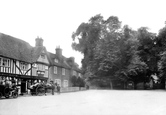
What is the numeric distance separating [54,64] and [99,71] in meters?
8.77

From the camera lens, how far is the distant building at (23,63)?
24.7 meters

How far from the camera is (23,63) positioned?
29031 mm

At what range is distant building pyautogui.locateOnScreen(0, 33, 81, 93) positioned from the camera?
80.9 ft

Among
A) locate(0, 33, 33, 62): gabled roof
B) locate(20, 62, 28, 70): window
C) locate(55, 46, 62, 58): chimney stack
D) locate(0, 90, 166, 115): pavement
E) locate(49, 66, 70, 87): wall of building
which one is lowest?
locate(0, 90, 166, 115): pavement

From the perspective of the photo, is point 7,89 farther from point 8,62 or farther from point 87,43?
point 87,43

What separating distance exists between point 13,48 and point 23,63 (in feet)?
7.78

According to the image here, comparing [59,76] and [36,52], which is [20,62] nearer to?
[36,52]

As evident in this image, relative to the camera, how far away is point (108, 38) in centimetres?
4166

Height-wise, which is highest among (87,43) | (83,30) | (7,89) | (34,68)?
(83,30)

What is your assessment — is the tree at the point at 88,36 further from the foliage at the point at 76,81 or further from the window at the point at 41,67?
the window at the point at 41,67

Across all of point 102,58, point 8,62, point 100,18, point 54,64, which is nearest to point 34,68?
Answer: point 8,62

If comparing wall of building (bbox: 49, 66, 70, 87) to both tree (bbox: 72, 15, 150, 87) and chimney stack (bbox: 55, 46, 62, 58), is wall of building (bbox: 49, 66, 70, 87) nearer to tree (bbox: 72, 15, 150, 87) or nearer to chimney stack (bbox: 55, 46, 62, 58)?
chimney stack (bbox: 55, 46, 62, 58)

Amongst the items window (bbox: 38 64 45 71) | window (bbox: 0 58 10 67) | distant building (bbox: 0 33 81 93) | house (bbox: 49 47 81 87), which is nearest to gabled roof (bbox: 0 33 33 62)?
distant building (bbox: 0 33 81 93)

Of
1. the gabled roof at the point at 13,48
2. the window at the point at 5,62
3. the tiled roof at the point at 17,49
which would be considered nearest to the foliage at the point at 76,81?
the tiled roof at the point at 17,49
